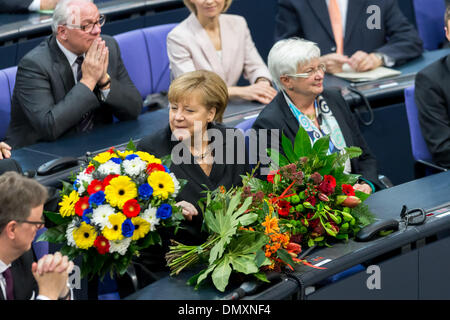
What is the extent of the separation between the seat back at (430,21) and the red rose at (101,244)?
3.26 metres

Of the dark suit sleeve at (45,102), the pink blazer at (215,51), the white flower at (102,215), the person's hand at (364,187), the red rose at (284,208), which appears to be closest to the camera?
the white flower at (102,215)

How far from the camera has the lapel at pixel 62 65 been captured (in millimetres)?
3695

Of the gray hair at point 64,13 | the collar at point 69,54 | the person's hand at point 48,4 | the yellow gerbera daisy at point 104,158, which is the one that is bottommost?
the person's hand at point 48,4

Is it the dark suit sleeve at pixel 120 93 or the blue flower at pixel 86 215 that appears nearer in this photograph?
the blue flower at pixel 86 215

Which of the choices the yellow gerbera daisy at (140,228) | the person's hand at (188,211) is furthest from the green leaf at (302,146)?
the yellow gerbera daisy at (140,228)

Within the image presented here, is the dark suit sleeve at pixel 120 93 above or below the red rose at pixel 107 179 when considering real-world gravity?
below

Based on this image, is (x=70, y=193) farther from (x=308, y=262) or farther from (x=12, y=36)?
(x=12, y=36)

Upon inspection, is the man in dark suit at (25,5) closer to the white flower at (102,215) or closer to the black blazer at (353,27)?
the black blazer at (353,27)

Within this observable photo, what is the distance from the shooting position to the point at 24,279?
7.73ft

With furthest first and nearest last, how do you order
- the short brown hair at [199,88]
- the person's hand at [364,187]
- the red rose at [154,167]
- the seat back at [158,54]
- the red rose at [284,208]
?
the seat back at [158,54]
the person's hand at [364,187]
the short brown hair at [199,88]
the red rose at [284,208]
the red rose at [154,167]

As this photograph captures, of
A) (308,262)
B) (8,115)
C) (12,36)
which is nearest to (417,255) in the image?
(308,262)

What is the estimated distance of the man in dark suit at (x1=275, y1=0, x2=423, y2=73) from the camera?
463 cm
